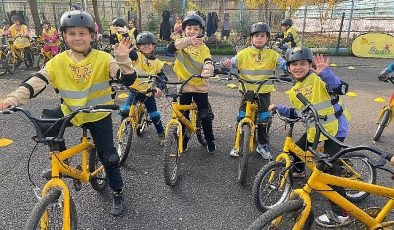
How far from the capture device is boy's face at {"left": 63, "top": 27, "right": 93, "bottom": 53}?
303 cm

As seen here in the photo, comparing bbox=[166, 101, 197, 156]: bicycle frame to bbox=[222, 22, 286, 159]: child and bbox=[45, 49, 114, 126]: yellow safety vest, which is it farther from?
bbox=[45, 49, 114, 126]: yellow safety vest

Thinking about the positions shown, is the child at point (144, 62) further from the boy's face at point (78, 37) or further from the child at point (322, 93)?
the child at point (322, 93)

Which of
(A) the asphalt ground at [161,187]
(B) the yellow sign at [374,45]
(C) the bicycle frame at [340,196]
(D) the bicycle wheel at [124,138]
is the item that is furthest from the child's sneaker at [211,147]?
(B) the yellow sign at [374,45]

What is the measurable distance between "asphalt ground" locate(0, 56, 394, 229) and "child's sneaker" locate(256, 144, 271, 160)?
0.24 feet

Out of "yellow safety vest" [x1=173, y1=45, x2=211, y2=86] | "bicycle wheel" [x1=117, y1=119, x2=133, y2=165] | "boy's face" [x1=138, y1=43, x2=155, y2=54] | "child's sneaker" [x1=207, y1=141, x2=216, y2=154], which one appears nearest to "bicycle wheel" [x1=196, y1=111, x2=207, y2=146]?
"child's sneaker" [x1=207, y1=141, x2=216, y2=154]

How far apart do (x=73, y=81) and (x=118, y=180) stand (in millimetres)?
1122

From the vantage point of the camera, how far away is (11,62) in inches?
386

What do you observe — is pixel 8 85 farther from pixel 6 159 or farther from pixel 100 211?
pixel 100 211

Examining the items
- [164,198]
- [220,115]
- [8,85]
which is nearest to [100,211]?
[164,198]

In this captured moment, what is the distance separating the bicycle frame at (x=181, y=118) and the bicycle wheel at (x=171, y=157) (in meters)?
0.05

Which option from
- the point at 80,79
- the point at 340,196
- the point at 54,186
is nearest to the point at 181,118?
the point at 80,79

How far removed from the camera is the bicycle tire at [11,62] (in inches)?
375

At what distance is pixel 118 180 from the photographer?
3.52m

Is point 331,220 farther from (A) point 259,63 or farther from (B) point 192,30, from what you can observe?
(B) point 192,30
